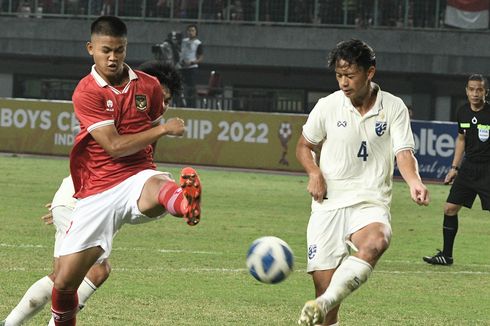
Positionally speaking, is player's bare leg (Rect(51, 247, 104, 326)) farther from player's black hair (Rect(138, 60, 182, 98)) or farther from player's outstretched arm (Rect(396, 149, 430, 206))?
player's outstretched arm (Rect(396, 149, 430, 206))

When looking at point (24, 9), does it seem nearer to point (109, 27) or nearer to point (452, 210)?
point (452, 210)

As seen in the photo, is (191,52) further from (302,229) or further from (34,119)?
(302,229)

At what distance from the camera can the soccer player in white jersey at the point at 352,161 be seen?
27.8 ft

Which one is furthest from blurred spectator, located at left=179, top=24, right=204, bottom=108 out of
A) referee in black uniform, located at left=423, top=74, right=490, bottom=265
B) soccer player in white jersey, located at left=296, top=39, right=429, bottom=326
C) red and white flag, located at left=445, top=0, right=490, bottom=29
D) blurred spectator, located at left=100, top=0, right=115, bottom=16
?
Result: soccer player in white jersey, located at left=296, top=39, right=429, bottom=326

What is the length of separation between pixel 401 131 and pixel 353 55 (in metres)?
0.60

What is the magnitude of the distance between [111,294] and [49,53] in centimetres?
3246

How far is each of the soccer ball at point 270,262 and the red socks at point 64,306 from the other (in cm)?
118

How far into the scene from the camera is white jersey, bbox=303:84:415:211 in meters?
8.59

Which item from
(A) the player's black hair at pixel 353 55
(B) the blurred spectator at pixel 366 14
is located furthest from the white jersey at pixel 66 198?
(B) the blurred spectator at pixel 366 14

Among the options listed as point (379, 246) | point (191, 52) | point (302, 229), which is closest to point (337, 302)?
point (379, 246)

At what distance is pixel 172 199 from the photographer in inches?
296

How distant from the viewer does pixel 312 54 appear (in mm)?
40281

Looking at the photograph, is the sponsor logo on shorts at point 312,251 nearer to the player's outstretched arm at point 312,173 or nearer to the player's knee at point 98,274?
the player's outstretched arm at point 312,173

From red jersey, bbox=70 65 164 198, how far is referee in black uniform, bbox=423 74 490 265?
24.2 feet
